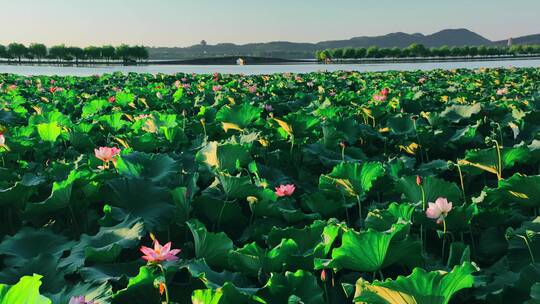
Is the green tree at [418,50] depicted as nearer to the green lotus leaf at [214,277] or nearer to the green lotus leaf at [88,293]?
the green lotus leaf at [214,277]

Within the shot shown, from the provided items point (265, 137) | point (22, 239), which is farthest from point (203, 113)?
point (22, 239)

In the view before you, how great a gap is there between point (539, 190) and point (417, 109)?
3155 mm

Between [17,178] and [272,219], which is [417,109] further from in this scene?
[17,178]

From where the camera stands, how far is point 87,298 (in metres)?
1.34

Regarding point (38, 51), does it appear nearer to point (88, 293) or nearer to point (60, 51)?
point (60, 51)

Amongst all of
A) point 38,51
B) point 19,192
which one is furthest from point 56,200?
point 38,51

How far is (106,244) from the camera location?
170 cm

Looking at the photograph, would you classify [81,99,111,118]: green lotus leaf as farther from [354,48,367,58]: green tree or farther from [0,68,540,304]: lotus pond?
[354,48,367,58]: green tree

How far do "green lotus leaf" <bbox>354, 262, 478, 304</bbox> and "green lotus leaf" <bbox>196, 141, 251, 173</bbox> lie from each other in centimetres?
135

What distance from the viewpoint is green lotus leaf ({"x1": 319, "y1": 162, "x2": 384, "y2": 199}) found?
6.90ft

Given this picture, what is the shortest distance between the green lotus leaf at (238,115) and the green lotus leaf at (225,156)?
3.79 feet

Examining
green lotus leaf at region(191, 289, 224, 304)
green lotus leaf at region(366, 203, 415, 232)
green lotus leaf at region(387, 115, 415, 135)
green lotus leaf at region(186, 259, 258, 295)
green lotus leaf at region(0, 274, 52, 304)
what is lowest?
green lotus leaf at region(186, 259, 258, 295)

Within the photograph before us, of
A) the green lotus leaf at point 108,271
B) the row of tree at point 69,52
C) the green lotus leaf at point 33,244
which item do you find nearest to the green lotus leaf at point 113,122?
the green lotus leaf at point 33,244

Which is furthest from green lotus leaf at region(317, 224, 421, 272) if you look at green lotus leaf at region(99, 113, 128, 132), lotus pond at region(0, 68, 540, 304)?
green lotus leaf at region(99, 113, 128, 132)
